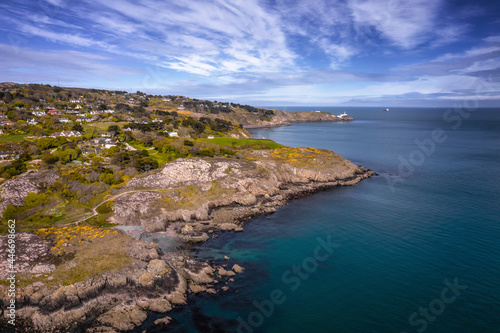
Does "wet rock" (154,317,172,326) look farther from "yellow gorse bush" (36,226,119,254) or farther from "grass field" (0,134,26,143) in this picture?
"grass field" (0,134,26,143)

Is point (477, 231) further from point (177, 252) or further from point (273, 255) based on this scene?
point (177, 252)

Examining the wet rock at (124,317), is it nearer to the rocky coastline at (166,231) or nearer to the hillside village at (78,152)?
the rocky coastline at (166,231)

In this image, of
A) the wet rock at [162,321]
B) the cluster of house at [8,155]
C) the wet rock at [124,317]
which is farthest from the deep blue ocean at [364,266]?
the cluster of house at [8,155]

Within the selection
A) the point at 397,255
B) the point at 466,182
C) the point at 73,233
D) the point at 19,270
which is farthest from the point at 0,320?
the point at 466,182

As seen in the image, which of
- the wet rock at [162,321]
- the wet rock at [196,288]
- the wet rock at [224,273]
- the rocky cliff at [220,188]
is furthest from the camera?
the rocky cliff at [220,188]

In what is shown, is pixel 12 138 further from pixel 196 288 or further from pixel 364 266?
pixel 364 266

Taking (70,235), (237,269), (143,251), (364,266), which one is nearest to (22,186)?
(70,235)

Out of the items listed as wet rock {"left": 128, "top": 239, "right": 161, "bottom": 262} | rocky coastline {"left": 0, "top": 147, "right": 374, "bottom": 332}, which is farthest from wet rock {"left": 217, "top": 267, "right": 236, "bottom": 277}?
wet rock {"left": 128, "top": 239, "right": 161, "bottom": 262}
